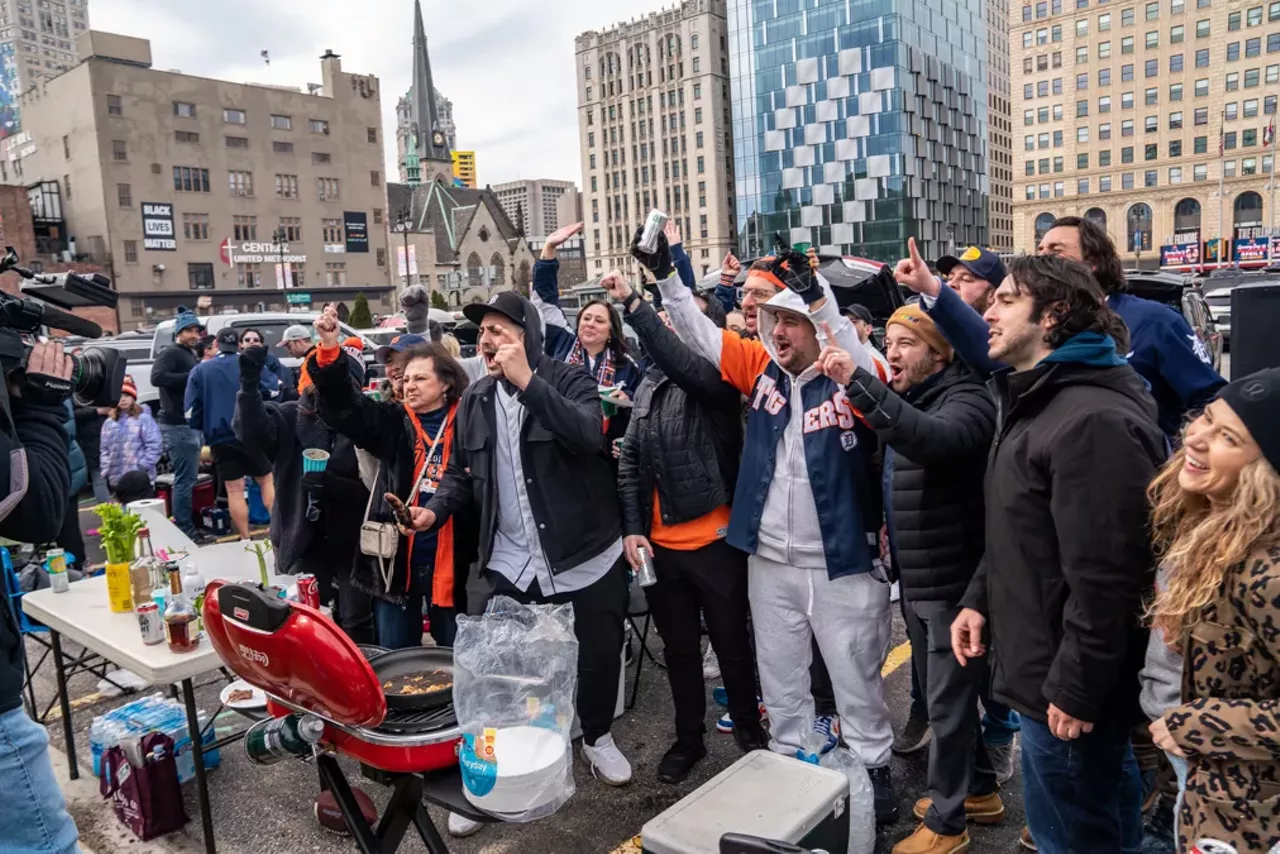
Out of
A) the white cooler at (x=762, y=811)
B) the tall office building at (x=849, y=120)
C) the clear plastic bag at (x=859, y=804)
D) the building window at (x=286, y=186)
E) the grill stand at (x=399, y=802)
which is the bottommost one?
the clear plastic bag at (x=859, y=804)

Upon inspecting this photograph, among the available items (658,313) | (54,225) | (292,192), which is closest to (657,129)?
(292,192)

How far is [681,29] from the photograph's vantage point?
320ft

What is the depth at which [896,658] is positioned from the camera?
512 cm

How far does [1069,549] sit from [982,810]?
5.58 feet

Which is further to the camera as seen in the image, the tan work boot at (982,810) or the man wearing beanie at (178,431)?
the man wearing beanie at (178,431)

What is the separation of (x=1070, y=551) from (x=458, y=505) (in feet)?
8.46

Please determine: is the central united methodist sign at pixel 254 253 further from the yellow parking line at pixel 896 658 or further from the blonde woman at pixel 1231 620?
the blonde woman at pixel 1231 620

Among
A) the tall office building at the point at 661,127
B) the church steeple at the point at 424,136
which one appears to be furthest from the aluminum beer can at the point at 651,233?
the church steeple at the point at 424,136

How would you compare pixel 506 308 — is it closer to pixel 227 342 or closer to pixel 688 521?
pixel 688 521

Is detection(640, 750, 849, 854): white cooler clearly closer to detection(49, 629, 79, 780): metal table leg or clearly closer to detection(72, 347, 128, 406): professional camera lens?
detection(72, 347, 128, 406): professional camera lens

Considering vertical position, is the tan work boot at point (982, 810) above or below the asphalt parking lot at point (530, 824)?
above

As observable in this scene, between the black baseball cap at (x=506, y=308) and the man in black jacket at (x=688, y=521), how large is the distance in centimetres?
39

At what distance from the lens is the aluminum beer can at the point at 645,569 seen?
3699 mm

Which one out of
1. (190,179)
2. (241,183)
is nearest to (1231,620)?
(190,179)
